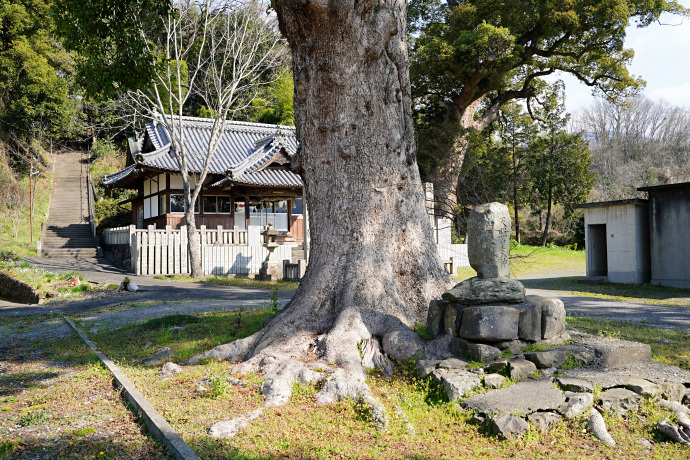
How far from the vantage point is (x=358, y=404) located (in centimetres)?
464

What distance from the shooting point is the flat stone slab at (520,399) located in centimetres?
438

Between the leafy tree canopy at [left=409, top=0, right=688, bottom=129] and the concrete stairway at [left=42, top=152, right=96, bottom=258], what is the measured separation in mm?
19100

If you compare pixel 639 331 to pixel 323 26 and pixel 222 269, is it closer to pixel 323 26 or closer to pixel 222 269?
pixel 323 26

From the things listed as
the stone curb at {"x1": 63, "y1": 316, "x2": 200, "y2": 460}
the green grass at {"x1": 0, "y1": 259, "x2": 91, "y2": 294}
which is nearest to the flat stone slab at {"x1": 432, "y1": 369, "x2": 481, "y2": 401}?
the stone curb at {"x1": 63, "y1": 316, "x2": 200, "y2": 460}

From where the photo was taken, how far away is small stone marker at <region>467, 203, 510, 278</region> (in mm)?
5652

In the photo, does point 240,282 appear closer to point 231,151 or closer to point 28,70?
point 231,151

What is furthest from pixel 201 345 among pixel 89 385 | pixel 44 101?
pixel 44 101

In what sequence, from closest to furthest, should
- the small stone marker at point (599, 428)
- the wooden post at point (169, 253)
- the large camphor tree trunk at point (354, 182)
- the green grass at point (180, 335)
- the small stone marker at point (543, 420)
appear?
1. the small stone marker at point (599, 428)
2. the small stone marker at point (543, 420)
3. the large camphor tree trunk at point (354, 182)
4. the green grass at point (180, 335)
5. the wooden post at point (169, 253)

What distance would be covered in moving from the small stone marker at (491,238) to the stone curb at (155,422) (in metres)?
3.52

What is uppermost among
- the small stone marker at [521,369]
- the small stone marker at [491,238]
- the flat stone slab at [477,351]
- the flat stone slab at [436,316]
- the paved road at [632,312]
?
the small stone marker at [491,238]

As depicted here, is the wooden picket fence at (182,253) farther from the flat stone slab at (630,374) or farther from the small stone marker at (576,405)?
the small stone marker at (576,405)

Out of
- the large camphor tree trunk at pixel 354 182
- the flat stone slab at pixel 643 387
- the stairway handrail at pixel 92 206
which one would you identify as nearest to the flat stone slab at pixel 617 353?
the flat stone slab at pixel 643 387

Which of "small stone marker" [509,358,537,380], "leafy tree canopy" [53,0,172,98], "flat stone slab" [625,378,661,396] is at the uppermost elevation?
"leafy tree canopy" [53,0,172,98]

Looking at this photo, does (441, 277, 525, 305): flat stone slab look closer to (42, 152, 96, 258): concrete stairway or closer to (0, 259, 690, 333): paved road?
(0, 259, 690, 333): paved road
